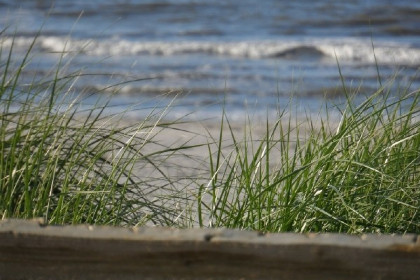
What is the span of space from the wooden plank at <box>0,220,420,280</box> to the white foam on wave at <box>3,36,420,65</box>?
8.63 m

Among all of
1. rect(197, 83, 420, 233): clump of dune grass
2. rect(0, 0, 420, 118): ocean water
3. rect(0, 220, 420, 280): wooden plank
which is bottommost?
rect(0, 0, 420, 118): ocean water

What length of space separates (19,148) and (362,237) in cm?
159

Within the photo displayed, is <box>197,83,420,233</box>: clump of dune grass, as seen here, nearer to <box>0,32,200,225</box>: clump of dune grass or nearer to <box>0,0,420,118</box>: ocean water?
<box>0,32,200,225</box>: clump of dune grass

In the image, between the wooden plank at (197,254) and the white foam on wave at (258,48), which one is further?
the white foam on wave at (258,48)

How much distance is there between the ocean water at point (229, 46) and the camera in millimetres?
8555

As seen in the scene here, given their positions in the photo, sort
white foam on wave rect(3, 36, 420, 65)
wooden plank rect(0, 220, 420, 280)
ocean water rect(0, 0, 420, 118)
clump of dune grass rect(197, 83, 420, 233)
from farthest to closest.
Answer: white foam on wave rect(3, 36, 420, 65)
ocean water rect(0, 0, 420, 118)
clump of dune grass rect(197, 83, 420, 233)
wooden plank rect(0, 220, 420, 280)

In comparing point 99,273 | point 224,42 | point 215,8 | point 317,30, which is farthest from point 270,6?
point 99,273

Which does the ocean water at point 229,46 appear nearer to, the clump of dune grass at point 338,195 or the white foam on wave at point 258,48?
the white foam on wave at point 258,48

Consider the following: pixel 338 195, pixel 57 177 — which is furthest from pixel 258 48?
pixel 338 195

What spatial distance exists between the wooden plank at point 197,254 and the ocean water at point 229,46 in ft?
15.3


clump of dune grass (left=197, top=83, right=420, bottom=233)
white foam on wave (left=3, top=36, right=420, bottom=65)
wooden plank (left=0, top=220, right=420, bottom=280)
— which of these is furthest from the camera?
white foam on wave (left=3, top=36, right=420, bottom=65)

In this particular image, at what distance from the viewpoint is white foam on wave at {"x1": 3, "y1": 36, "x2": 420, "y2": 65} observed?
10.7 metres

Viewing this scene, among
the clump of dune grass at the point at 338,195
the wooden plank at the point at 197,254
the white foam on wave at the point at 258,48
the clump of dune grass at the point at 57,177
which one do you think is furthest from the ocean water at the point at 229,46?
the wooden plank at the point at 197,254

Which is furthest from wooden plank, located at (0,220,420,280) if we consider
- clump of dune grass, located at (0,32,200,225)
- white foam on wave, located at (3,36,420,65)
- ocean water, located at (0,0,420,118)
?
white foam on wave, located at (3,36,420,65)
